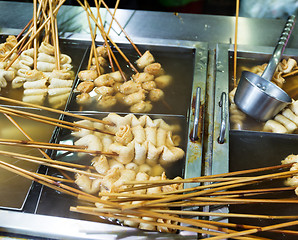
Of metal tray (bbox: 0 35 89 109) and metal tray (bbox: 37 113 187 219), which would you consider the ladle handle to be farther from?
metal tray (bbox: 0 35 89 109)

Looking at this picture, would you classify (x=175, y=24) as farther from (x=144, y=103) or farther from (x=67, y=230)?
(x=67, y=230)

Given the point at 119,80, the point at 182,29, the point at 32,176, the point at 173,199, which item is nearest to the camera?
the point at 173,199

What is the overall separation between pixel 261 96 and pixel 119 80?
1047mm

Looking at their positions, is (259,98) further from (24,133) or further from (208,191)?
(24,133)

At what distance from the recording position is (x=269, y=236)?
1.46 m

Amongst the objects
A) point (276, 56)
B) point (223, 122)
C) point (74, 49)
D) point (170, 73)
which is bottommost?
point (223, 122)

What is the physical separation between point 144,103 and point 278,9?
8.73ft

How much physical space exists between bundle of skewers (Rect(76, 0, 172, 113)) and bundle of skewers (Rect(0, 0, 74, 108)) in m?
0.16

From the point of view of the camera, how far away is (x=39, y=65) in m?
2.33

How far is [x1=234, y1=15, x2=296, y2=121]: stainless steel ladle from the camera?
6.39 feet

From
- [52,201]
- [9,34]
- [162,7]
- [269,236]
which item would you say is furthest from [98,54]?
[162,7]

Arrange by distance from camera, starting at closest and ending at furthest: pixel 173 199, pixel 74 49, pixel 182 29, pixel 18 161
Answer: pixel 173 199
pixel 18 161
pixel 74 49
pixel 182 29

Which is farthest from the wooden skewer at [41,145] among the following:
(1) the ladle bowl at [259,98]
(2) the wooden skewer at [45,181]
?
(1) the ladle bowl at [259,98]

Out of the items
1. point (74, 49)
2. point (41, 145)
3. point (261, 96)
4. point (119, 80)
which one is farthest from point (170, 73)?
point (41, 145)
